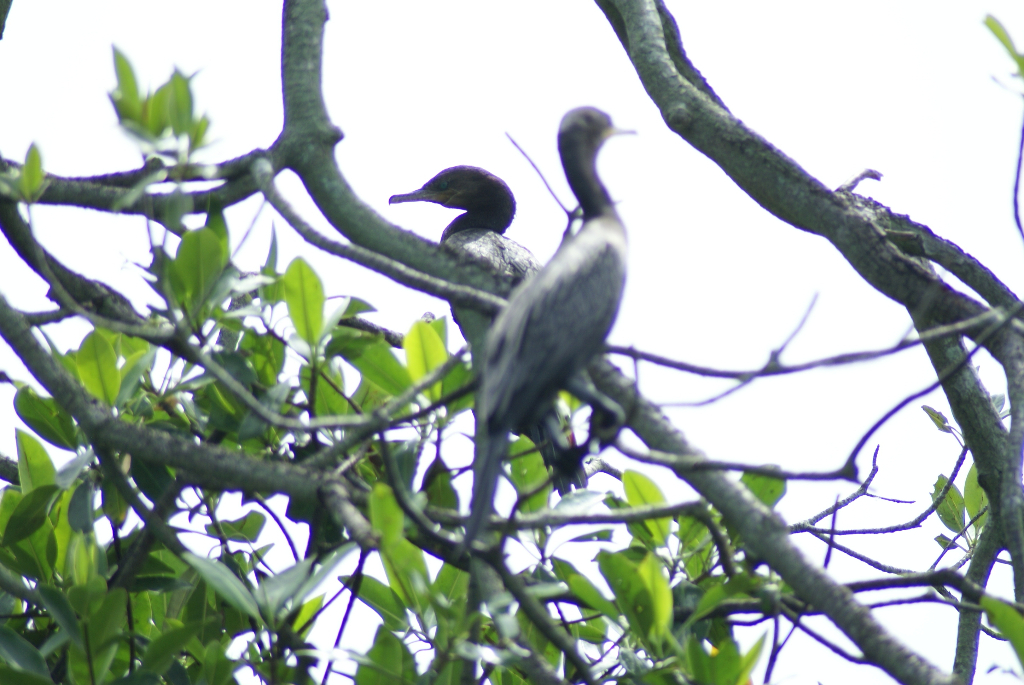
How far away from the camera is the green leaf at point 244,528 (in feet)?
8.89

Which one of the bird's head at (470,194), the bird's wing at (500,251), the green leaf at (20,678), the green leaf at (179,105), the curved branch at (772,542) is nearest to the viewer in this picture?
the curved branch at (772,542)

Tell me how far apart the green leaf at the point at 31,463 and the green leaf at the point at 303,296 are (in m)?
1.04

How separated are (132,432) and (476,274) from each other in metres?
0.95

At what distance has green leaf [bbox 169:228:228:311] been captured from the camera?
2.06 m

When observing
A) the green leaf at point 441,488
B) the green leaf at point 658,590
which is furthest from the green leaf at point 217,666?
the green leaf at point 658,590

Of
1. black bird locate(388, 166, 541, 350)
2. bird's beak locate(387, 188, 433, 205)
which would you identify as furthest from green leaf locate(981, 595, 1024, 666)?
bird's beak locate(387, 188, 433, 205)

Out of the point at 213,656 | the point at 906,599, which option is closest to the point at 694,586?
the point at 906,599

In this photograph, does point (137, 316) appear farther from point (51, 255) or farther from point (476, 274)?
point (476, 274)

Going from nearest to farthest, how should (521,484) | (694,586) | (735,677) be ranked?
(735,677)
(694,586)
(521,484)

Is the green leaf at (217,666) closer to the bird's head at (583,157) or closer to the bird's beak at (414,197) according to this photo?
the bird's head at (583,157)

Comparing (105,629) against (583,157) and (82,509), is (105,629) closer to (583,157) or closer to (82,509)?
(82,509)

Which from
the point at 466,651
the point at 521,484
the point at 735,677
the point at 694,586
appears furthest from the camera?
the point at 521,484

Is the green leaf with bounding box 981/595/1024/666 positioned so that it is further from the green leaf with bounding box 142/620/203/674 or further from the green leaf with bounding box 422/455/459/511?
the green leaf with bounding box 142/620/203/674

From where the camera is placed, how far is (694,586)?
2336mm
